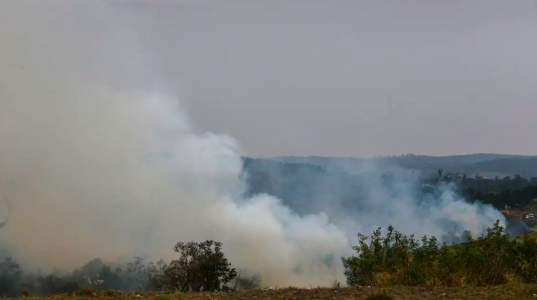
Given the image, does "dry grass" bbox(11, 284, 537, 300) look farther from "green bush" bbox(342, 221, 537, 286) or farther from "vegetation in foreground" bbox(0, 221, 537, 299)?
"green bush" bbox(342, 221, 537, 286)

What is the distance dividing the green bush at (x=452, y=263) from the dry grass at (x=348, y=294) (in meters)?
0.84

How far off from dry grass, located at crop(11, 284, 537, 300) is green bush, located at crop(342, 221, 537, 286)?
837 mm

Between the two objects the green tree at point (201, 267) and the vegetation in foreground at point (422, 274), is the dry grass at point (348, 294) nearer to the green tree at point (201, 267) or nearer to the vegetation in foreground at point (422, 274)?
the vegetation in foreground at point (422, 274)

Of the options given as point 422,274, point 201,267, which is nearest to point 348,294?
point 422,274

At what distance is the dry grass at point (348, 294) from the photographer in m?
8.86

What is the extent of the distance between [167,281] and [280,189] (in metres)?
81.4

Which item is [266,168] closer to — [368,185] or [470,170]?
[368,185]

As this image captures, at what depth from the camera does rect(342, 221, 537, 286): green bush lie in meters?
10.4

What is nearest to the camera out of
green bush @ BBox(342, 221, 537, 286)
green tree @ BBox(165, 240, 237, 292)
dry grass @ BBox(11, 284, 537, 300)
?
dry grass @ BBox(11, 284, 537, 300)

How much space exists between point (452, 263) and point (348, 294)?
286 centimetres

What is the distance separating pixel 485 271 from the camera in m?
10.5

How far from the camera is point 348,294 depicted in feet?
30.2

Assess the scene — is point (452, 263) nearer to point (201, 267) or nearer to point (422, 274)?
point (422, 274)

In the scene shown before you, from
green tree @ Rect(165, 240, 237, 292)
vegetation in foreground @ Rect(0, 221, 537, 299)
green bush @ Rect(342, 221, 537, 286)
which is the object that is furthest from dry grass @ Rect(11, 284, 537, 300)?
green tree @ Rect(165, 240, 237, 292)
